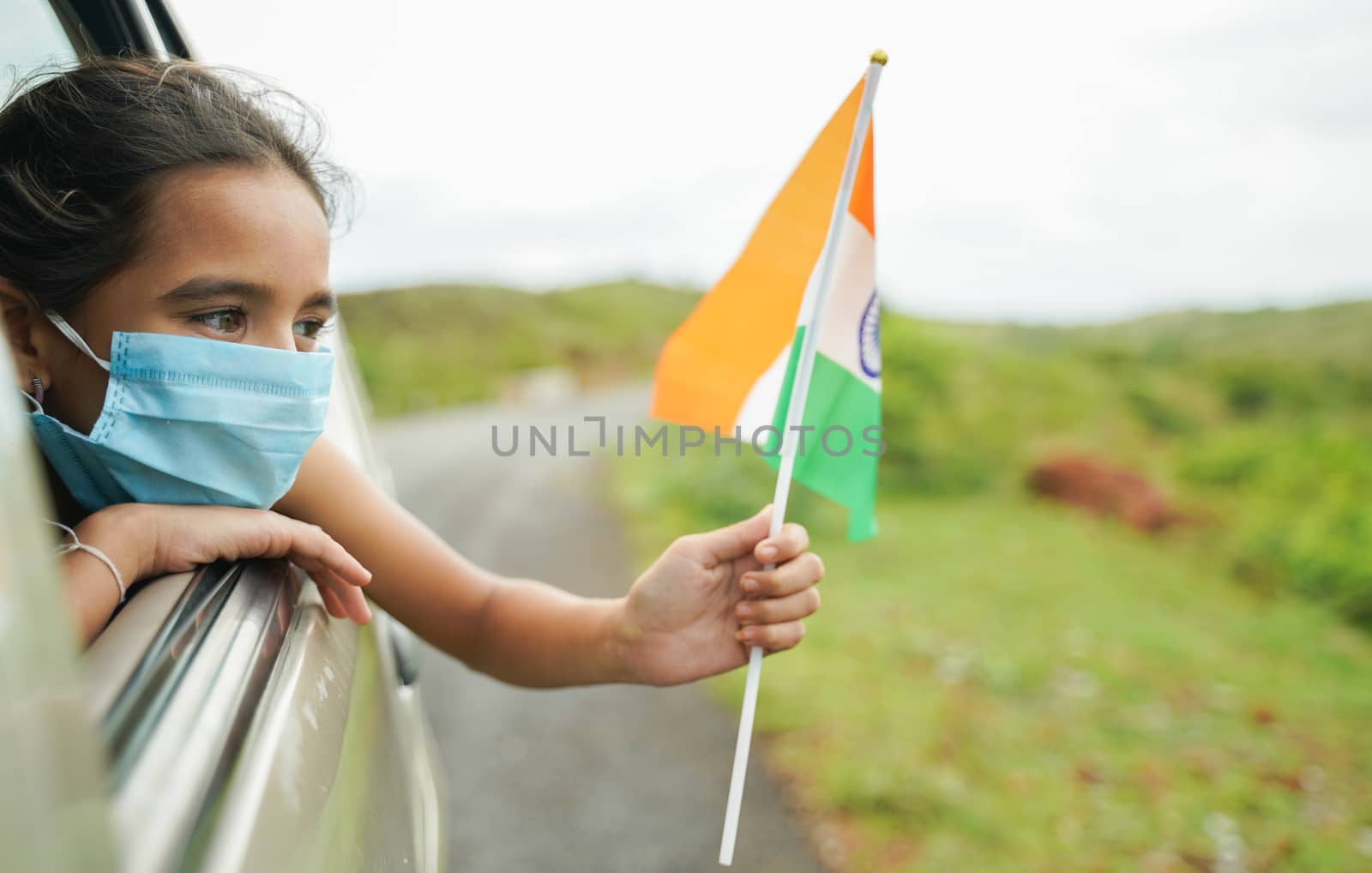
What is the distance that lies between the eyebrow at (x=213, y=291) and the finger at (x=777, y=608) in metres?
0.90

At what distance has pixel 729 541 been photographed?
1540mm

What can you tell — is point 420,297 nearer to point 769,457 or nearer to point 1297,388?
point 1297,388

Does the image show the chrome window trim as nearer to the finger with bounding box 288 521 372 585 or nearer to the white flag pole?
the finger with bounding box 288 521 372 585

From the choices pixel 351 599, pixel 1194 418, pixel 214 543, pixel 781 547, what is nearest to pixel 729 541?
pixel 781 547

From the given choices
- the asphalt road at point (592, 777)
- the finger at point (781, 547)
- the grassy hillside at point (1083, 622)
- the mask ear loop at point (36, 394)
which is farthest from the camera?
the grassy hillside at point (1083, 622)

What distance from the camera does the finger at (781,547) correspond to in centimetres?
149

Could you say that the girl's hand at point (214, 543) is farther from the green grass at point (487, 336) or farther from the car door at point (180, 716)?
the green grass at point (487, 336)

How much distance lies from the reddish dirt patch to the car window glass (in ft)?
28.2

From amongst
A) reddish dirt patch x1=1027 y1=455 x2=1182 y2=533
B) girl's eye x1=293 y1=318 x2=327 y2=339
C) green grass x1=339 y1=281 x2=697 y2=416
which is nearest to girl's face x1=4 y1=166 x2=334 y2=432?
girl's eye x1=293 y1=318 x2=327 y2=339

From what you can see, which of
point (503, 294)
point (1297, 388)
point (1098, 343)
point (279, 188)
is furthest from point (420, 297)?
point (279, 188)

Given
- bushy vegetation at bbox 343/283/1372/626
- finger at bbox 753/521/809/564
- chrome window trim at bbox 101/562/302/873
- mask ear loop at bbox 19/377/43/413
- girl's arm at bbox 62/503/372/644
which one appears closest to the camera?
chrome window trim at bbox 101/562/302/873

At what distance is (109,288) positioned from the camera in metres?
1.28

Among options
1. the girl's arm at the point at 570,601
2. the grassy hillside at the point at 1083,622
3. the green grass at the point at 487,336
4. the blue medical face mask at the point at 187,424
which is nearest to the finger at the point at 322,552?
the blue medical face mask at the point at 187,424

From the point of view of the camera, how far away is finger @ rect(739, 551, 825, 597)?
1.50 metres
